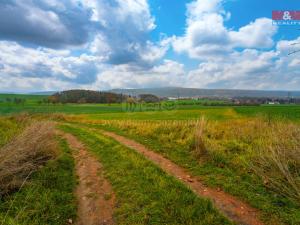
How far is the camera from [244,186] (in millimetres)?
5645

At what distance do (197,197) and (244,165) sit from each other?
306cm

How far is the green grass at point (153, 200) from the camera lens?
4.11 m

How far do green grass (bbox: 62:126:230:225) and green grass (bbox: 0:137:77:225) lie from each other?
1101mm

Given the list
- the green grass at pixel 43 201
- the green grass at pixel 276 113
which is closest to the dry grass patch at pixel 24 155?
the green grass at pixel 43 201

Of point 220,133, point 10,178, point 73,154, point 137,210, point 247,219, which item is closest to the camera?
point 247,219

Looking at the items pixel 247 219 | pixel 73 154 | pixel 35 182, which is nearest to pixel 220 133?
pixel 73 154

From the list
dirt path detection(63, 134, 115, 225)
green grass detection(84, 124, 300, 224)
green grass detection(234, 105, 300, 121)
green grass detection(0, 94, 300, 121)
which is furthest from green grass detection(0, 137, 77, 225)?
green grass detection(0, 94, 300, 121)

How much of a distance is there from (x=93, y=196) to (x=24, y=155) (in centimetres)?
234

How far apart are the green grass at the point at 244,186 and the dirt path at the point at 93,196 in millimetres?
2721

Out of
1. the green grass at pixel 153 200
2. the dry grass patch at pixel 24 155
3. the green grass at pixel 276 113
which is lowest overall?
the green grass at pixel 276 113

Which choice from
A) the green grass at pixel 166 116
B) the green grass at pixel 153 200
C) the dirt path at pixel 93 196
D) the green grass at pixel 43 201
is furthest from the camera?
the green grass at pixel 166 116

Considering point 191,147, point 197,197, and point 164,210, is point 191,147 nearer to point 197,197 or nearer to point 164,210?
point 197,197

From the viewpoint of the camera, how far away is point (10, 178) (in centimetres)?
536

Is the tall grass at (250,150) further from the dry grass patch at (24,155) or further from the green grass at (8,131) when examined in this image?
the green grass at (8,131)
